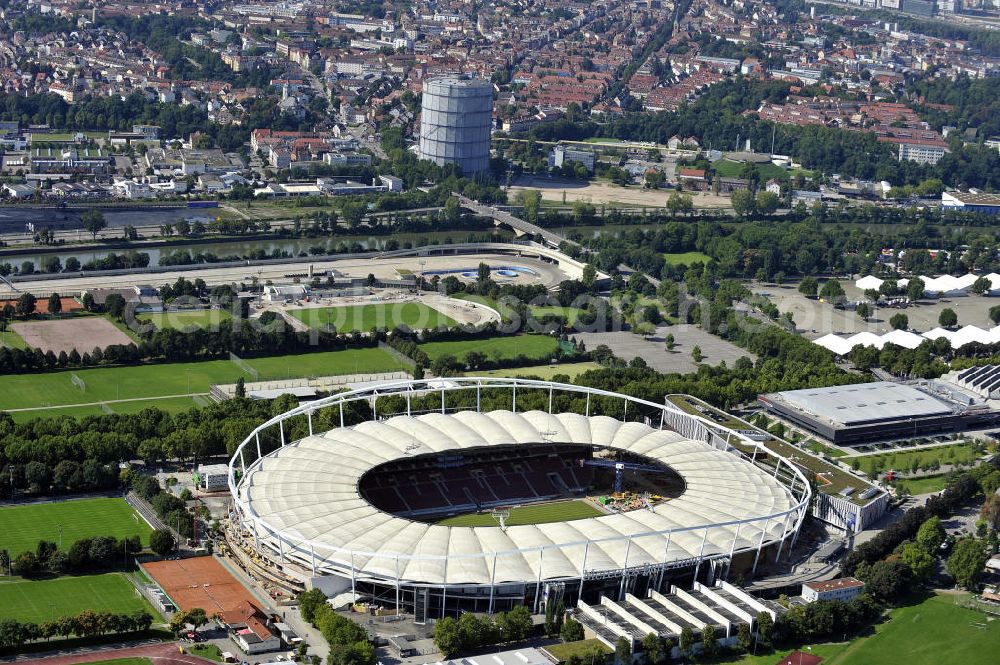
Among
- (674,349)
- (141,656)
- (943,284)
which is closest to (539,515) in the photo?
(141,656)

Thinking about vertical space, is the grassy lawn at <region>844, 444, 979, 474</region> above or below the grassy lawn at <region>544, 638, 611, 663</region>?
above

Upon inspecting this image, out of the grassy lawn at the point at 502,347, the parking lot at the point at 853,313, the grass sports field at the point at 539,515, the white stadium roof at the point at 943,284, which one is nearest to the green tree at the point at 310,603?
the grass sports field at the point at 539,515

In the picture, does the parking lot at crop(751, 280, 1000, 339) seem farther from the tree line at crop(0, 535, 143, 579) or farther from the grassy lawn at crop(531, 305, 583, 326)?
the tree line at crop(0, 535, 143, 579)

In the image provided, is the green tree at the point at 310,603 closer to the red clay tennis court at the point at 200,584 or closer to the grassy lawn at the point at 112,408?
the red clay tennis court at the point at 200,584

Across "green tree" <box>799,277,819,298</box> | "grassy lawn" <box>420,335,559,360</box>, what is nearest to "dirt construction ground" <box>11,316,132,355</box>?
"grassy lawn" <box>420,335,559,360</box>

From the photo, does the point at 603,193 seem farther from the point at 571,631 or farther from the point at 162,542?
the point at 571,631

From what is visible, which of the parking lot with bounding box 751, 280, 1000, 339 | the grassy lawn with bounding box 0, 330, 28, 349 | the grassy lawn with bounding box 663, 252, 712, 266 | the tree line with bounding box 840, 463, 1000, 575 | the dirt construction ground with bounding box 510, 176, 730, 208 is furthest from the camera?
the dirt construction ground with bounding box 510, 176, 730, 208
